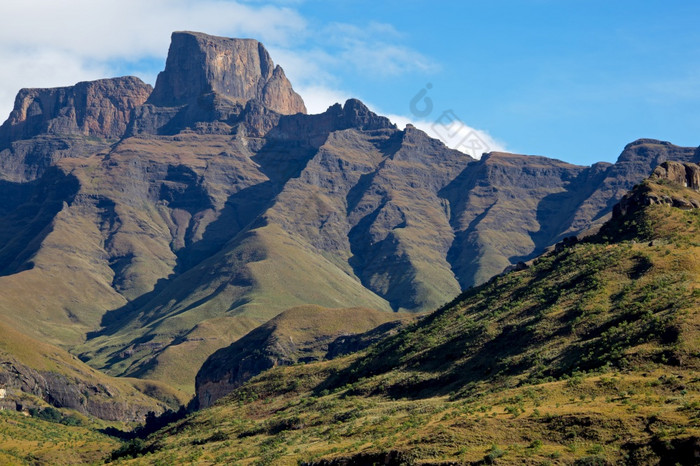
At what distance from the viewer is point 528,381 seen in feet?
319

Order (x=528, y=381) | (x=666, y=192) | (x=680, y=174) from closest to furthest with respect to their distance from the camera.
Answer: (x=528, y=381), (x=666, y=192), (x=680, y=174)

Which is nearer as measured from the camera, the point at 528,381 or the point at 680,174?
the point at 528,381

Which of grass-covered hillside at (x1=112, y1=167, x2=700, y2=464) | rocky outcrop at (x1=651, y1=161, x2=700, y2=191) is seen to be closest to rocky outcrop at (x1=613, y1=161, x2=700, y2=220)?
rocky outcrop at (x1=651, y1=161, x2=700, y2=191)

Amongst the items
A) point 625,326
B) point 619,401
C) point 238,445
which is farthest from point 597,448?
point 238,445

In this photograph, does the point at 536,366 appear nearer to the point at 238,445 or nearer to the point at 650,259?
the point at 650,259

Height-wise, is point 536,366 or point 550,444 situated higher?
point 536,366

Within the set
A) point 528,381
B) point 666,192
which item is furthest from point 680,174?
point 528,381

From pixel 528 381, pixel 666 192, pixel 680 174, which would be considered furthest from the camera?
pixel 680 174

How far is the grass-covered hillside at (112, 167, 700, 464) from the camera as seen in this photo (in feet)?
240

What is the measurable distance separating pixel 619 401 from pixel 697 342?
13578mm

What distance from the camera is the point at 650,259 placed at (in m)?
116

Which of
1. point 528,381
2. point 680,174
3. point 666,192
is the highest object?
point 680,174

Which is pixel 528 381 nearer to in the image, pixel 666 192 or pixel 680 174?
pixel 666 192

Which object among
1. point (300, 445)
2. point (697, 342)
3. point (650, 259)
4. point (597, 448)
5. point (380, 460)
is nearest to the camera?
point (597, 448)
